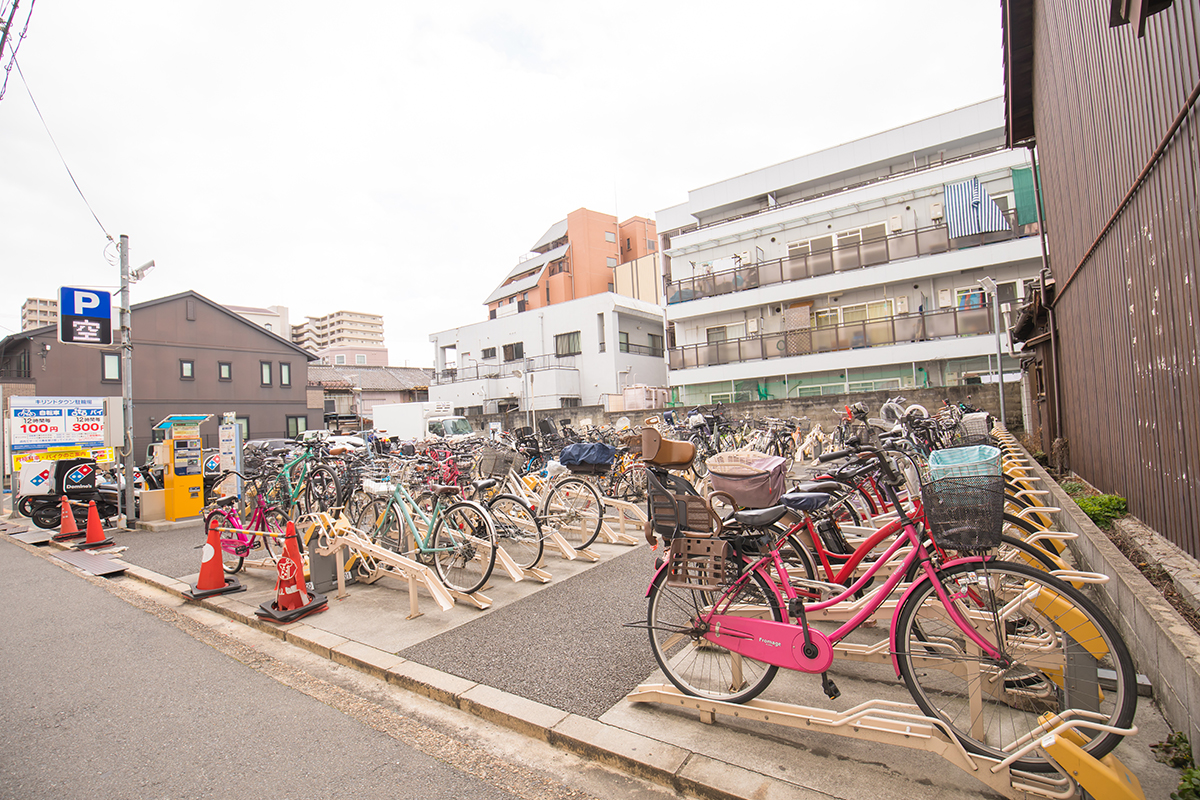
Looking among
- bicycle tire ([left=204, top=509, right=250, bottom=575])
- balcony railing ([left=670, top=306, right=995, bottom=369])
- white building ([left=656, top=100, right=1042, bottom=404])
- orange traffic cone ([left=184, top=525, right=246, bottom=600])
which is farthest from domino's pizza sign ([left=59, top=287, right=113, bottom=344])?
balcony railing ([left=670, top=306, right=995, bottom=369])

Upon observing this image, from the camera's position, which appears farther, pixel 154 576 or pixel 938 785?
pixel 154 576

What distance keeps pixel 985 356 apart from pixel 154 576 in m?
20.1

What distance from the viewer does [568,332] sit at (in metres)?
28.5

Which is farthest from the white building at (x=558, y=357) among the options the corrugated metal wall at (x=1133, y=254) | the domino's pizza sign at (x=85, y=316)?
the corrugated metal wall at (x=1133, y=254)

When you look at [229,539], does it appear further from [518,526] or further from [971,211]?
[971,211]

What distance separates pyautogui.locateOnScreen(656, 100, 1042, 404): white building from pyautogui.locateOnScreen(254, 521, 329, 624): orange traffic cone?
17.4 m

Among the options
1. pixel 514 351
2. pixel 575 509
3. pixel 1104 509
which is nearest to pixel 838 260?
pixel 1104 509

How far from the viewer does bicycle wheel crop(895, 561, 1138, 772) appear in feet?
6.73

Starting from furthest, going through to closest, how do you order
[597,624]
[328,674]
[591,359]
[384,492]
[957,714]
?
[591,359]
[384,492]
[597,624]
[328,674]
[957,714]

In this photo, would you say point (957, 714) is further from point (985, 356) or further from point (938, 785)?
point (985, 356)

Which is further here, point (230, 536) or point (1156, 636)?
point (230, 536)

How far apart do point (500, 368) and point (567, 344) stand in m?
4.54

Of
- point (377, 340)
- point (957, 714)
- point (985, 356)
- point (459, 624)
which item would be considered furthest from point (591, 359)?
point (377, 340)

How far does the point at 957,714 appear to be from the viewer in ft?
→ 8.48
